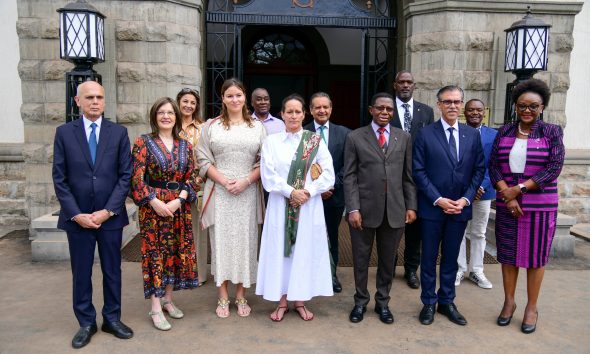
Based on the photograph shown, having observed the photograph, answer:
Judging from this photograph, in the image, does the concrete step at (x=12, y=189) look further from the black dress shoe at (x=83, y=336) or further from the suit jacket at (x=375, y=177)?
the suit jacket at (x=375, y=177)

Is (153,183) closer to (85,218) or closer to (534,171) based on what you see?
(85,218)

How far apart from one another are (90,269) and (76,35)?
10.2 ft

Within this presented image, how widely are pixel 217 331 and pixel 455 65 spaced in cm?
512

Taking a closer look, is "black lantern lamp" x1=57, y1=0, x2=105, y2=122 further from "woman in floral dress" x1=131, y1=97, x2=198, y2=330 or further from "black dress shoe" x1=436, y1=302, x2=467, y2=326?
"black dress shoe" x1=436, y1=302, x2=467, y2=326

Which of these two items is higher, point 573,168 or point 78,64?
point 78,64

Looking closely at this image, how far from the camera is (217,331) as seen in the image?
12.2ft

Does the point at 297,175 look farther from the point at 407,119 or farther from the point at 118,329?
the point at 118,329

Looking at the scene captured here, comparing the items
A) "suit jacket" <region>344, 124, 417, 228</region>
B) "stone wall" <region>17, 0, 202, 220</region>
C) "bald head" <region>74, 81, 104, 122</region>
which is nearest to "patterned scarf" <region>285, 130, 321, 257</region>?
"suit jacket" <region>344, 124, 417, 228</region>

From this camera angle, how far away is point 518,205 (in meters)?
3.73

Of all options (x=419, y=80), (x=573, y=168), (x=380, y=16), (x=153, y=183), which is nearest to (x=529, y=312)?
(x=153, y=183)

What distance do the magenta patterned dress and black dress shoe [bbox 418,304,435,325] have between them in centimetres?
72

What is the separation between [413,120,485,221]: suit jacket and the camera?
3828 millimetres

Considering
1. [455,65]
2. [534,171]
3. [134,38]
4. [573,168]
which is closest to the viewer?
[534,171]

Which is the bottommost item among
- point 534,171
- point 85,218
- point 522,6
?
point 85,218
